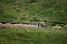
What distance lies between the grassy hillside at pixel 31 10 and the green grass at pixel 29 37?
5.79ft

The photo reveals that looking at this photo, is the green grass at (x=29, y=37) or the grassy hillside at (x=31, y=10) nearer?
the green grass at (x=29, y=37)

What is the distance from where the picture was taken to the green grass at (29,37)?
21.0ft

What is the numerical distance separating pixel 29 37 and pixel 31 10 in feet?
11.0

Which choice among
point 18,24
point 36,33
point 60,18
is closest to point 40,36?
point 36,33

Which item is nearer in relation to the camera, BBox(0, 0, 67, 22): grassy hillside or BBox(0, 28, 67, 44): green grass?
BBox(0, 28, 67, 44): green grass

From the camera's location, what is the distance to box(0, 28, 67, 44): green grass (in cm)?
639

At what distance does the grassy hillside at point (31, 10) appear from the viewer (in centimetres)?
902

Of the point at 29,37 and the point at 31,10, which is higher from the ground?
the point at 31,10

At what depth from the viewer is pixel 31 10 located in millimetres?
9859

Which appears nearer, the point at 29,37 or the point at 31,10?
the point at 29,37

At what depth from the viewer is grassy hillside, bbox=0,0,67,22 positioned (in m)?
9.02

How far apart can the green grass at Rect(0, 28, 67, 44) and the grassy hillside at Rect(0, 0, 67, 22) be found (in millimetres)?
1765

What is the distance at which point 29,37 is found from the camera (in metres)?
6.71

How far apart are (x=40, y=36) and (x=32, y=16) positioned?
105 inches
